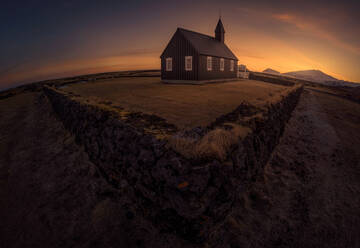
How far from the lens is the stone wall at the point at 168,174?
3615 millimetres

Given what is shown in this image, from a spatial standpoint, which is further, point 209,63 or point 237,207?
point 209,63

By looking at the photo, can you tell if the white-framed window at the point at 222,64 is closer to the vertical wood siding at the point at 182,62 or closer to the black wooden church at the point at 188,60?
the black wooden church at the point at 188,60

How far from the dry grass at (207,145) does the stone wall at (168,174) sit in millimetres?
127

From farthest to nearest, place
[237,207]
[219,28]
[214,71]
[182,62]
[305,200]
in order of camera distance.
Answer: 1. [219,28]
2. [214,71]
3. [182,62]
4. [305,200]
5. [237,207]

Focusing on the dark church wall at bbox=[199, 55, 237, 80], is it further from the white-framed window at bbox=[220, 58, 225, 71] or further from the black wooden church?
the white-framed window at bbox=[220, 58, 225, 71]

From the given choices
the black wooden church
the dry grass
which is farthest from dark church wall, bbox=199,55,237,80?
the dry grass

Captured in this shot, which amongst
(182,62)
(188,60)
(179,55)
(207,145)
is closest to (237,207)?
(207,145)

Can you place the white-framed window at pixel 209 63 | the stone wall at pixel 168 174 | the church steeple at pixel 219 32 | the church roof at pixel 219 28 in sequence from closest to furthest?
the stone wall at pixel 168 174
the white-framed window at pixel 209 63
the church roof at pixel 219 28
the church steeple at pixel 219 32

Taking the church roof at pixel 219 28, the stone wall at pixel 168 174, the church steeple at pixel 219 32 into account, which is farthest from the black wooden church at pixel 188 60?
the stone wall at pixel 168 174

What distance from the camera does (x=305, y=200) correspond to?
554 centimetres

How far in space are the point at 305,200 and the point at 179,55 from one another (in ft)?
57.1

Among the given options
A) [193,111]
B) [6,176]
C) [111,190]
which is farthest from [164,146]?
[6,176]

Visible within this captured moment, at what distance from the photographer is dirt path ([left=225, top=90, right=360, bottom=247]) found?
14.2 ft

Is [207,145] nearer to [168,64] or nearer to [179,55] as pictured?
[179,55]
